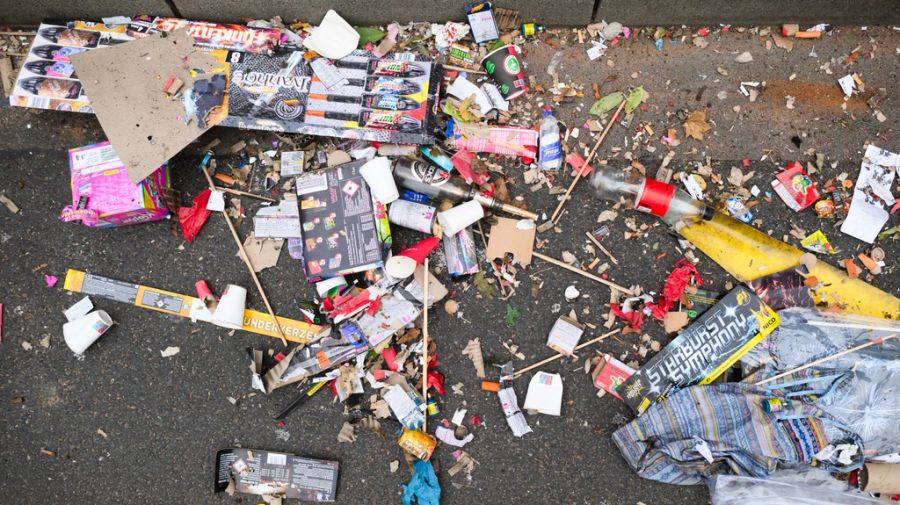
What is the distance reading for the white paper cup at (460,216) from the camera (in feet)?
11.4

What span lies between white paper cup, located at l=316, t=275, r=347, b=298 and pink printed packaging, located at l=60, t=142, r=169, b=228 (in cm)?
108

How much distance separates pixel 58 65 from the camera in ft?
12.0

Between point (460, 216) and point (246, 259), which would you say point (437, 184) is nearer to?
point (460, 216)

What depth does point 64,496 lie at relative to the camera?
11.9ft

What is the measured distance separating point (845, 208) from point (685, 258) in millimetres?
1014

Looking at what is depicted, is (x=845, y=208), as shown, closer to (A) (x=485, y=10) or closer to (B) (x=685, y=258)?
(B) (x=685, y=258)

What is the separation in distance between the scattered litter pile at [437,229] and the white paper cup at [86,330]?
15mm

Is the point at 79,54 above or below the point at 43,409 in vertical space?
above

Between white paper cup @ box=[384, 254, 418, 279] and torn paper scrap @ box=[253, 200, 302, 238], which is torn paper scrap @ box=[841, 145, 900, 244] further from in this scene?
torn paper scrap @ box=[253, 200, 302, 238]

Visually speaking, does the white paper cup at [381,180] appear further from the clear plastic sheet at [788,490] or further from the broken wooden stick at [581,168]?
the clear plastic sheet at [788,490]

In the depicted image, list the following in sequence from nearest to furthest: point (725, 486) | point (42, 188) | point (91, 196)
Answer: point (725, 486)
point (91, 196)
point (42, 188)

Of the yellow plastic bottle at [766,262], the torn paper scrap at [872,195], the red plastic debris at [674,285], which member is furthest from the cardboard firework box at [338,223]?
the torn paper scrap at [872,195]

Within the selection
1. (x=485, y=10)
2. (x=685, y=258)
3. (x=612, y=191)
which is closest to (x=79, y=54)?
(x=485, y=10)

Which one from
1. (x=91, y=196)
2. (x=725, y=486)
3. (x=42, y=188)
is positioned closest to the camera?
(x=725, y=486)
